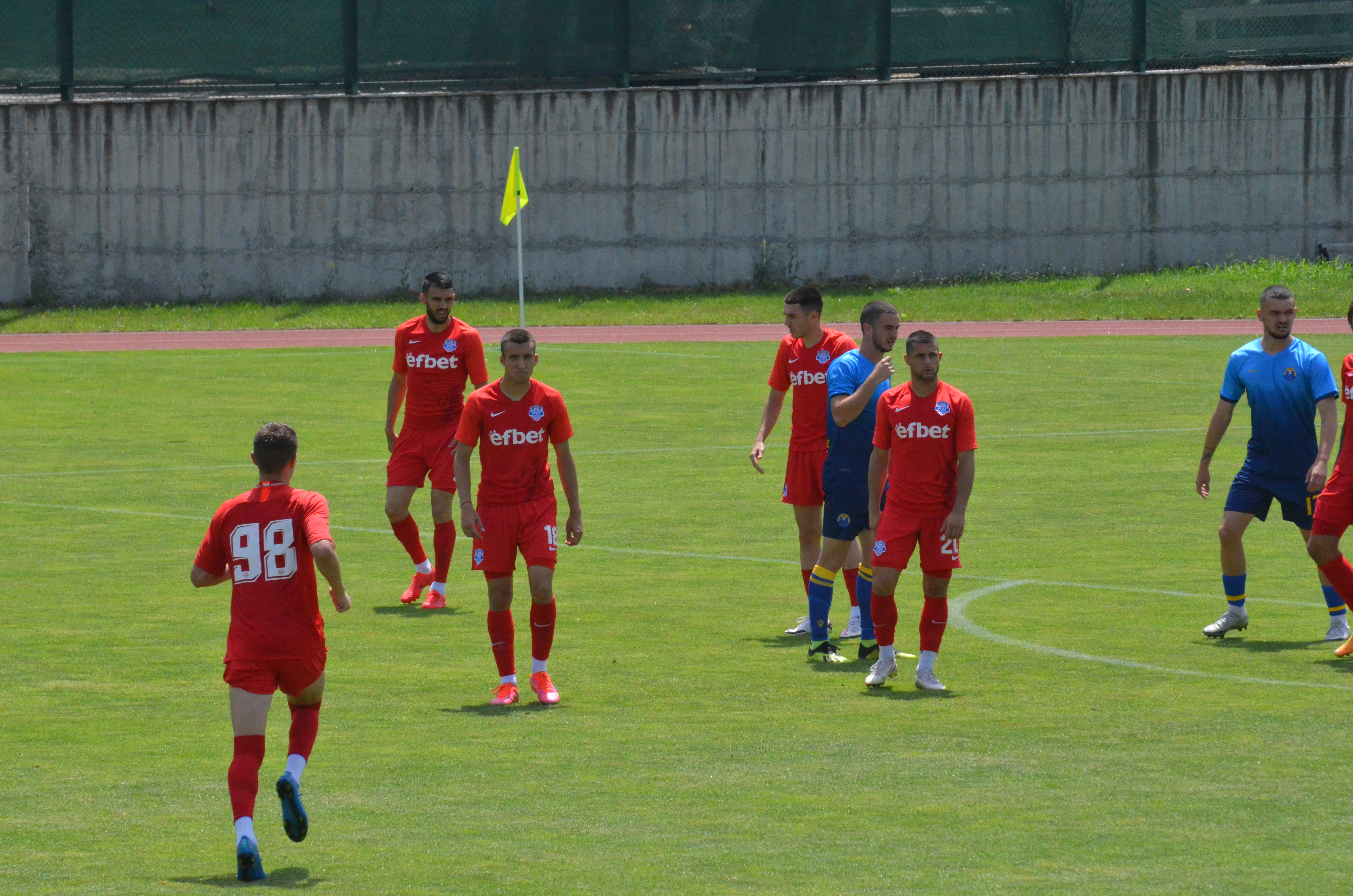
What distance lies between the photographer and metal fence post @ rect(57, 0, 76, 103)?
38000 millimetres

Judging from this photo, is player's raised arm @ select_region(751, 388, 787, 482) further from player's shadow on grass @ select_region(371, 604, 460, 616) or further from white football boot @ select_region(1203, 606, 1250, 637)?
white football boot @ select_region(1203, 606, 1250, 637)

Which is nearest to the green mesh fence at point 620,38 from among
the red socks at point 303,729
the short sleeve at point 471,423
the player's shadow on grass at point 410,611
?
the player's shadow on grass at point 410,611

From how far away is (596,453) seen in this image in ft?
67.0

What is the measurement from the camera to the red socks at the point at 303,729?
24.2 feet

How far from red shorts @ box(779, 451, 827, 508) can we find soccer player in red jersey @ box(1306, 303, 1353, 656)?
9.85 ft

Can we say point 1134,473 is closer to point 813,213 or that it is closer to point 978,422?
point 978,422

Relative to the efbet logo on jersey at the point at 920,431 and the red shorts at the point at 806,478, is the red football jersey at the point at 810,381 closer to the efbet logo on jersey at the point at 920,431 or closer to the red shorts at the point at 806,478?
the red shorts at the point at 806,478

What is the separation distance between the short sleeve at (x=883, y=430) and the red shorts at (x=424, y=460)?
14.0 feet

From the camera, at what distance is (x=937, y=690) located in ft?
32.7

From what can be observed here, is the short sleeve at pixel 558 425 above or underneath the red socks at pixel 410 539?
above

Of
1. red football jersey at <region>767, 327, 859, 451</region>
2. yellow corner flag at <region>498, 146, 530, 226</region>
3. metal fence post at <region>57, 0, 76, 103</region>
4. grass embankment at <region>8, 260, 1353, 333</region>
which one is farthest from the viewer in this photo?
metal fence post at <region>57, 0, 76, 103</region>

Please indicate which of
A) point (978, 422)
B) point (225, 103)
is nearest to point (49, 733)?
point (978, 422)

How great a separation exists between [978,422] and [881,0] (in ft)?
63.6

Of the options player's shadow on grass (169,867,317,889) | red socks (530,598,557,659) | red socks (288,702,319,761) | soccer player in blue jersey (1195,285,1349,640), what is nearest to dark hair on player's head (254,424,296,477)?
red socks (288,702,319,761)
